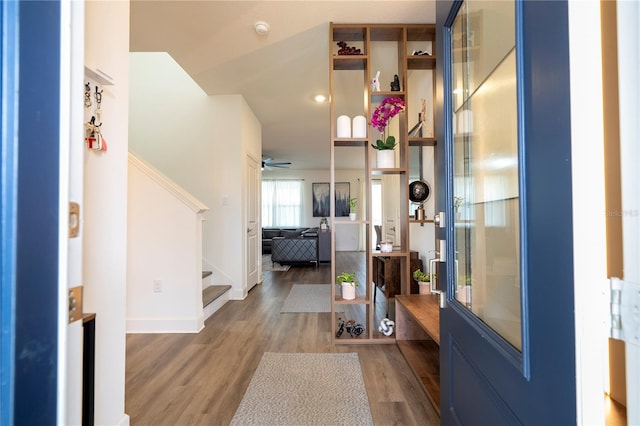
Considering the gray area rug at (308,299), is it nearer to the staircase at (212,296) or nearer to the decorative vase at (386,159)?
the staircase at (212,296)

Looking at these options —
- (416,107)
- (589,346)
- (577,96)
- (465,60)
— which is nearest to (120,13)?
(465,60)

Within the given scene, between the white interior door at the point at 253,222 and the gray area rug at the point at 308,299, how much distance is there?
2.15 ft

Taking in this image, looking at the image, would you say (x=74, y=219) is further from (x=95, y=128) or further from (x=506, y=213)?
(x=95, y=128)

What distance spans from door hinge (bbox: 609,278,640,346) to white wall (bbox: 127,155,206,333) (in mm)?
2887

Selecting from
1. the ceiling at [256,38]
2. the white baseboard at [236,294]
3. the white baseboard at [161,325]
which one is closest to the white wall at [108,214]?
the ceiling at [256,38]

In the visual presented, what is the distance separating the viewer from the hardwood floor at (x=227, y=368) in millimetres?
1637

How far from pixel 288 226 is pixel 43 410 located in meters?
9.42

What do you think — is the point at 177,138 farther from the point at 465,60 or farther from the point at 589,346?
the point at 589,346

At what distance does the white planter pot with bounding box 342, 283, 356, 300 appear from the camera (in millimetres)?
2545

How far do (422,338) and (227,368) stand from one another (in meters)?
1.60

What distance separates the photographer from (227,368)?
83.5 inches

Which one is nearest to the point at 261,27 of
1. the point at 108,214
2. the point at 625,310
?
the point at 108,214

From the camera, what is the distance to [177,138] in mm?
4215

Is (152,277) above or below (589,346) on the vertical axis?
below
